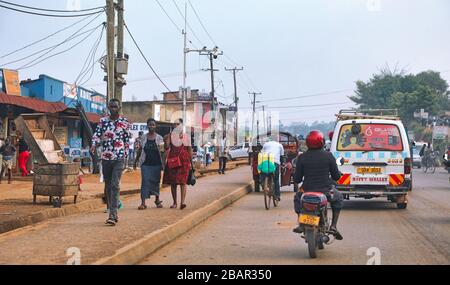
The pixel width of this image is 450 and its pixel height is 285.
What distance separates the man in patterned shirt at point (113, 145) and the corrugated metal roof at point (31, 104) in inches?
502

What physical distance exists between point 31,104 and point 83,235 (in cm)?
1603

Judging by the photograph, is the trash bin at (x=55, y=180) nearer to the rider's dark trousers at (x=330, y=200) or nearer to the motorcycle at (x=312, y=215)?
the rider's dark trousers at (x=330, y=200)

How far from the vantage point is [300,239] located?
1007 centimetres

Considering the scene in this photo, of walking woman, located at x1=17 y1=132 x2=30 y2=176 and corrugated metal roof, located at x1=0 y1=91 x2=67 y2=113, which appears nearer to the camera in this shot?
walking woman, located at x1=17 y1=132 x2=30 y2=176

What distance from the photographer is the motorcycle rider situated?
8.57 meters

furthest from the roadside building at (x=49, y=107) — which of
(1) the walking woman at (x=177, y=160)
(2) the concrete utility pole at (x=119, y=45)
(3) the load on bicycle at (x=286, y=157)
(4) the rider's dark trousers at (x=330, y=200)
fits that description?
(4) the rider's dark trousers at (x=330, y=200)

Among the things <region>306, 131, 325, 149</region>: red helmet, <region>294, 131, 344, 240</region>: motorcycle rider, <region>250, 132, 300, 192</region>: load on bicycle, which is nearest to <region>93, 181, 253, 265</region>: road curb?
<region>294, 131, 344, 240</region>: motorcycle rider

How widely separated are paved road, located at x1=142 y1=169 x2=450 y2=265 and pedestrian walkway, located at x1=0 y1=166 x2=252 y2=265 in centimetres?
57

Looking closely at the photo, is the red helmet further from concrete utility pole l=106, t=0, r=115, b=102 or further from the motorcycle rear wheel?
concrete utility pole l=106, t=0, r=115, b=102

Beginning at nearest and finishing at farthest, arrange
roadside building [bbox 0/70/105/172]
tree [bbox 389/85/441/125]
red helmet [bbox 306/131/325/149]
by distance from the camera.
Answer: red helmet [bbox 306/131/325/149], roadside building [bbox 0/70/105/172], tree [bbox 389/85/441/125]

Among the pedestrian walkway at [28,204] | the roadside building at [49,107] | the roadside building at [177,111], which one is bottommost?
the pedestrian walkway at [28,204]

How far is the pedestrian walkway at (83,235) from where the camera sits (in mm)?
7426

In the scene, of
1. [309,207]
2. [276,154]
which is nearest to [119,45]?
[276,154]

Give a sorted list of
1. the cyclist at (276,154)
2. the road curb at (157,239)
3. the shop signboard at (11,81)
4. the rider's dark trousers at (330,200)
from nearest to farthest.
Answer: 1. the road curb at (157,239)
2. the rider's dark trousers at (330,200)
3. the cyclist at (276,154)
4. the shop signboard at (11,81)
